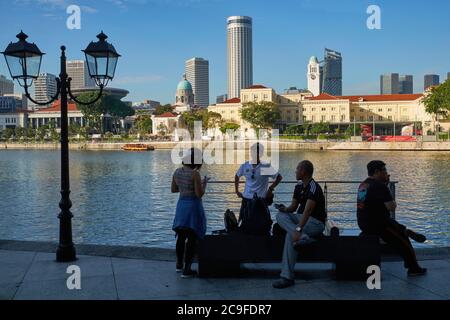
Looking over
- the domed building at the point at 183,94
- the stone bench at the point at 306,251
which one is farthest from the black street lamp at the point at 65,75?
the domed building at the point at 183,94

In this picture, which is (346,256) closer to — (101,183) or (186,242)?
(186,242)

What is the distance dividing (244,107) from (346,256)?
4908 inches

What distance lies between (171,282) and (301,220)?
1804mm

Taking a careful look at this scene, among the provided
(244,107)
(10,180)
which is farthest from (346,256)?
(244,107)

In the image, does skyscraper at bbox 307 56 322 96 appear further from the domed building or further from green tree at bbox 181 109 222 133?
green tree at bbox 181 109 222 133

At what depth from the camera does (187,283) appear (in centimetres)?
681

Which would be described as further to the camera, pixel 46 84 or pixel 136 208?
pixel 136 208

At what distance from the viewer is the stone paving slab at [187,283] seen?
626 centimetres

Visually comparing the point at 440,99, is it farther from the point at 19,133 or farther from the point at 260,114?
the point at 19,133

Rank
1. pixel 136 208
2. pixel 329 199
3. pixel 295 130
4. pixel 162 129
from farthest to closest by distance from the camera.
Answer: pixel 162 129
pixel 295 130
pixel 329 199
pixel 136 208

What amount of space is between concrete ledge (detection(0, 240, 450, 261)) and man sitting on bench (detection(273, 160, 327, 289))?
72.8 inches

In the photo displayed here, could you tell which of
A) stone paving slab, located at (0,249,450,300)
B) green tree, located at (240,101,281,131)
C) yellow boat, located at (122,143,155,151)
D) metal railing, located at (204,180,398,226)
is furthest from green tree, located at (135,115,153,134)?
stone paving slab, located at (0,249,450,300)

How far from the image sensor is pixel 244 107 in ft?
429

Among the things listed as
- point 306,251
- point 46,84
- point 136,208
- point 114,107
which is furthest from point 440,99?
point 306,251
